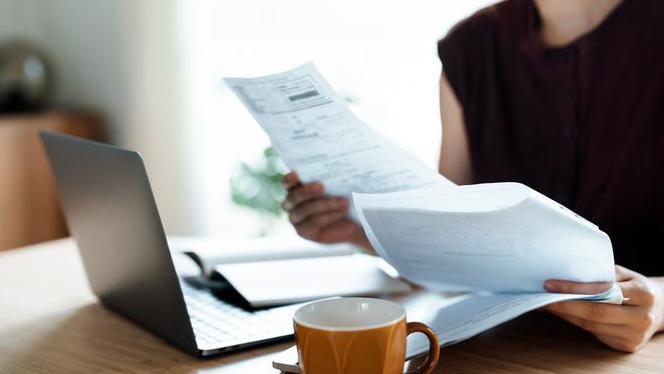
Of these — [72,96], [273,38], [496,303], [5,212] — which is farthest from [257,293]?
[72,96]

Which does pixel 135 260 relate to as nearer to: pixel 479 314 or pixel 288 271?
pixel 288 271

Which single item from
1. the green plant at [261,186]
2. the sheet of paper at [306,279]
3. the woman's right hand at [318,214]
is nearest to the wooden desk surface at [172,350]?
the sheet of paper at [306,279]

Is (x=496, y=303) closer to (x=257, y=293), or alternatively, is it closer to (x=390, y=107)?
(x=257, y=293)

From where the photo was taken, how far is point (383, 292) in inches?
42.4

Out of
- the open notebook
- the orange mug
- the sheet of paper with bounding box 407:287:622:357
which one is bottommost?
the open notebook

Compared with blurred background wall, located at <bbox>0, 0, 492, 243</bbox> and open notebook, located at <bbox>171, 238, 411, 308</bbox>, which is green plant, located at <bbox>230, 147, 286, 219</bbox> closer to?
blurred background wall, located at <bbox>0, 0, 492, 243</bbox>

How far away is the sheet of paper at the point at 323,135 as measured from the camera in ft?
3.08

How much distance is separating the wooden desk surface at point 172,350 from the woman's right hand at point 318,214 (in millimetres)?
314

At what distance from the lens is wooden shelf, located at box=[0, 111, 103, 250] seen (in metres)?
3.08

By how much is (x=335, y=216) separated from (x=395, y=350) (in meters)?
0.53

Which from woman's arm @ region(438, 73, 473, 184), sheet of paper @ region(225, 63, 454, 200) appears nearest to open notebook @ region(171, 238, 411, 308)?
sheet of paper @ region(225, 63, 454, 200)

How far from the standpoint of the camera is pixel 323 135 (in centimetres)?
101

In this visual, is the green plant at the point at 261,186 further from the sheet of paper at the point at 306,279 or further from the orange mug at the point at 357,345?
the orange mug at the point at 357,345

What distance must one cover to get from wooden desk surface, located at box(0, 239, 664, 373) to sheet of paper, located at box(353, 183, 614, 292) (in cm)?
7
